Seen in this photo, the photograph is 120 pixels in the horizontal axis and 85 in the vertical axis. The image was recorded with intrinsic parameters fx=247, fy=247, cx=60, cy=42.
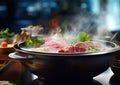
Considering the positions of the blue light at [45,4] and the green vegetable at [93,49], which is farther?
the blue light at [45,4]

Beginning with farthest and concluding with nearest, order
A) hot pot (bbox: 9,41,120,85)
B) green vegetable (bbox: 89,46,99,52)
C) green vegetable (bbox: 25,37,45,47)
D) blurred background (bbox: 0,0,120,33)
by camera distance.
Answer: blurred background (bbox: 0,0,120,33) → green vegetable (bbox: 25,37,45,47) → green vegetable (bbox: 89,46,99,52) → hot pot (bbox: 9,41,120,85)

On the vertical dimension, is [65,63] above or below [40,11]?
below

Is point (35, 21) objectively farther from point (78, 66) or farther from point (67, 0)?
point (78, 66)

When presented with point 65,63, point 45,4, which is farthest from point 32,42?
point 45,4

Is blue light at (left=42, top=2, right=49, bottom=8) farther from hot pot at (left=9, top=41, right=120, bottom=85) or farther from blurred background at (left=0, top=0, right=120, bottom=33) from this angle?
hot pot at (left=9, top=41, right=120, bottom=85)

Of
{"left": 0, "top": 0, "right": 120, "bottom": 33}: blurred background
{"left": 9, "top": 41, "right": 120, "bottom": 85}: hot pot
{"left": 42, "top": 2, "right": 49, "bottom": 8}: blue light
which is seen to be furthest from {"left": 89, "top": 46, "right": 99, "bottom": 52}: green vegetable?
{"left": 42, "top": 2, "right": 49, "bottom": 8}: blue light

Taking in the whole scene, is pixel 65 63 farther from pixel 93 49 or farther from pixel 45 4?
pixel 45 4

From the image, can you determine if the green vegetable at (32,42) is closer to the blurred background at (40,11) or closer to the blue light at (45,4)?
the blurred background at (40,11)

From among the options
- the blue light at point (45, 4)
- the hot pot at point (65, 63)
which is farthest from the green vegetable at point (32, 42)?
the blue light at point (45, 4)

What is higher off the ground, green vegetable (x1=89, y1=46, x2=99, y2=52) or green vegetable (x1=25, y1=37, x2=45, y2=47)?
green vegetable (x1=25, y1=37, x2=45, y2=47)
